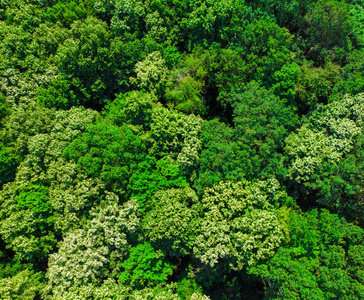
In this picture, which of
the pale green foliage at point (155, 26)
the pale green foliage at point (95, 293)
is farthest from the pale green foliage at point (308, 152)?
the pale green foliage at point (155, 26)

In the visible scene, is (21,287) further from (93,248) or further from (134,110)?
(134,110)

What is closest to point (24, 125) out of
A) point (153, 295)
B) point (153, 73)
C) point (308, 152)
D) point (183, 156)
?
point (153, 73)

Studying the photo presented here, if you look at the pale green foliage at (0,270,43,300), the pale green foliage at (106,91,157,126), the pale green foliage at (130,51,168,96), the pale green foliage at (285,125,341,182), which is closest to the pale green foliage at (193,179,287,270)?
the pale green foliage at (285,125,341,182)

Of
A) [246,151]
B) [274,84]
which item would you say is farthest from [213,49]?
[246,151]

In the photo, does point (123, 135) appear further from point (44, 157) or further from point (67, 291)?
point (67, 291)

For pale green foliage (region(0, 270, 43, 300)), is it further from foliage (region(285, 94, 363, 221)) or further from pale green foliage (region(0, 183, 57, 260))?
foliage (region(285, 94, 363, 221))
